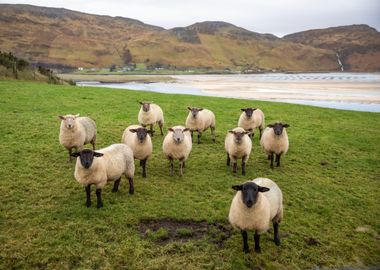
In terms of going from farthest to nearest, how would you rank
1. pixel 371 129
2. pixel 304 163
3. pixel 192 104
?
pixel 192 104, pixel 371 129, pixel 304 163

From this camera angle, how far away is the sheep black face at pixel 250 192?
6.64 meters

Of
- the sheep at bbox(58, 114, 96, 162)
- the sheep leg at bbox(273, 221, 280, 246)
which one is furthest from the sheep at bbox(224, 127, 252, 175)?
the sheep at bbox(58, 114, 96, 162)

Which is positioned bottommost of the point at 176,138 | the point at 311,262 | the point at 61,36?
the point at 311,262

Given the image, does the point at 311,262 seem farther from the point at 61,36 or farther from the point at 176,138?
the point at 61,36

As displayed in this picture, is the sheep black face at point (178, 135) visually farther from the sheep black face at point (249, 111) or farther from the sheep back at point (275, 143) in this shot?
the sheep black face at point (249, 111)

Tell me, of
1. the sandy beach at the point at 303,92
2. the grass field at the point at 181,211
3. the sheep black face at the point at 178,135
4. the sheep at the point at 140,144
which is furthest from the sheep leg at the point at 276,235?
the sandy beach at the point at 303,92

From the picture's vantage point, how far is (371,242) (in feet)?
25.2

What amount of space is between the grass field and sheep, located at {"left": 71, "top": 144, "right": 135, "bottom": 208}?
1.78 feet

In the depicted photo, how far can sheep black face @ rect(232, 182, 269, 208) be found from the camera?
21.8 feet

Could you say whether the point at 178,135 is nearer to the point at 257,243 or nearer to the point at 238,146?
the point at 238,146

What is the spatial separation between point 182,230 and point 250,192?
1.98 metres

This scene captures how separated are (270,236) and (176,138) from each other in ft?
15.0

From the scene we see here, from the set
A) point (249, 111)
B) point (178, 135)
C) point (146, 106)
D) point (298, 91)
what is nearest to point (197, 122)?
point (249, 111)

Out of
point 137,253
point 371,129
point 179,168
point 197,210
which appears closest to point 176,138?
point 179,168
